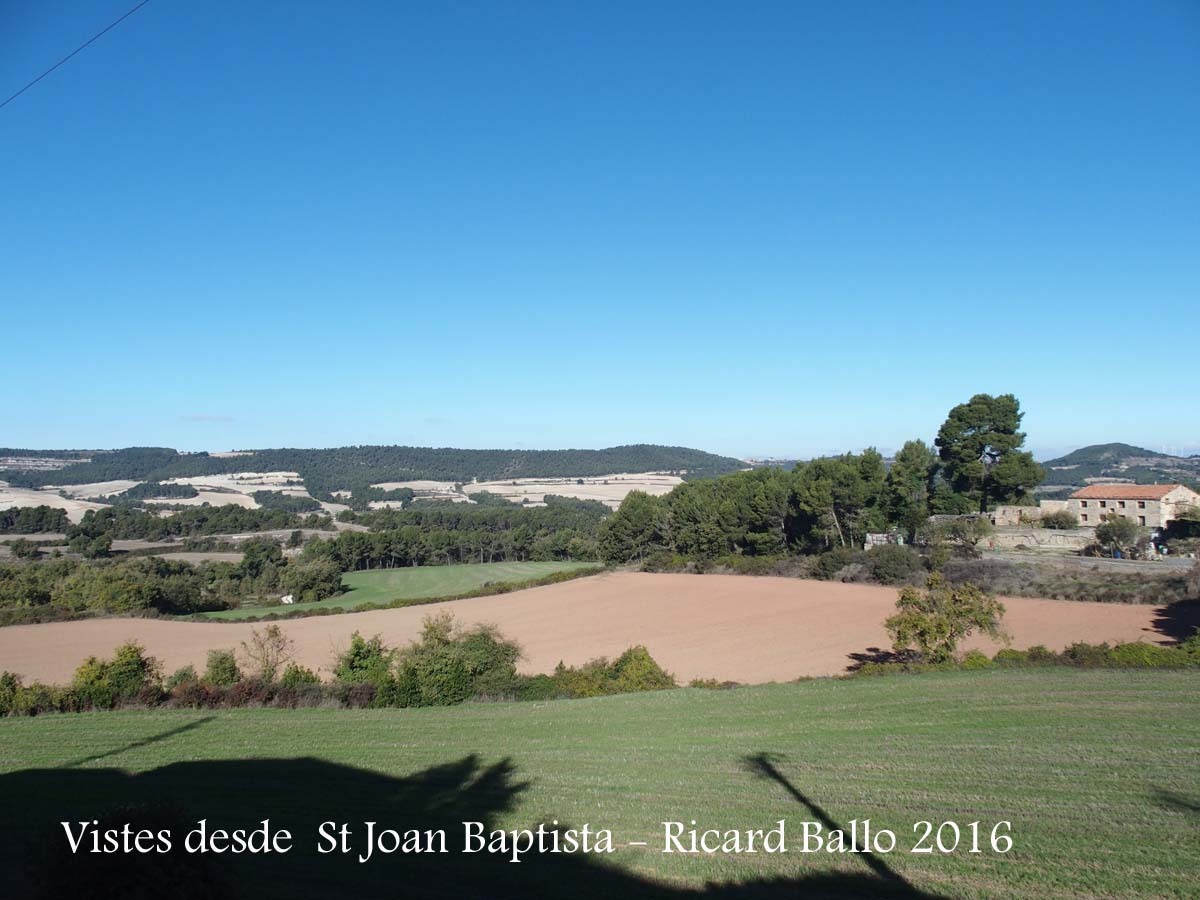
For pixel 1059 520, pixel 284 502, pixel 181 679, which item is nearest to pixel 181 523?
pixel 284 502

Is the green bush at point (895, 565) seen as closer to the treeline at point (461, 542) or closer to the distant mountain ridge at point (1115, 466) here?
the treeline at point (461, 542)

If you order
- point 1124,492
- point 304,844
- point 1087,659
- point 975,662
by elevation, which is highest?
point 1124,492

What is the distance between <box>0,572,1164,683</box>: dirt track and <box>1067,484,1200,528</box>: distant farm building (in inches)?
957

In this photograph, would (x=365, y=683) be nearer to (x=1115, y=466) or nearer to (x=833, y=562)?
(x=833, y=562)

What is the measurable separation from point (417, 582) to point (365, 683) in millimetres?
43830

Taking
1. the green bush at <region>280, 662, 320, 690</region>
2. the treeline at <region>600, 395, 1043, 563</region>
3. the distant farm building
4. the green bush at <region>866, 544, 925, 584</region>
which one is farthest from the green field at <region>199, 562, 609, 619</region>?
the distant farm building

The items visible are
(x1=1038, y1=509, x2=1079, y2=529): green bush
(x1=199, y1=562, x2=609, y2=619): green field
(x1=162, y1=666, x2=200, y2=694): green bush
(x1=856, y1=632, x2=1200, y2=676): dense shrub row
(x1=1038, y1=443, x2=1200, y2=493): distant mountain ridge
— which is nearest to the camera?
(x1=856, y1=632, x2=1200, y2=676): dense shrub row

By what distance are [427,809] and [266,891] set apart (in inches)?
137

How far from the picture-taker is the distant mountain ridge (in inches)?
4596

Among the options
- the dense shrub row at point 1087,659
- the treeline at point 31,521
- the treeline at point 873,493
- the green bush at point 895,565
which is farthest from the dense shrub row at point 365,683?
the treeline at point 31,521

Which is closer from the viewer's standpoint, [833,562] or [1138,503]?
[833,562]

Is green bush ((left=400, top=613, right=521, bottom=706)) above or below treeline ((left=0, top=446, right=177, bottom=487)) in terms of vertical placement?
below

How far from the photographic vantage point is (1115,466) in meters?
137

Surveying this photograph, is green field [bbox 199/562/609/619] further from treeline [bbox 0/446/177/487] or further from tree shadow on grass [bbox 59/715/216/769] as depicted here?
treeline [bbox 0/446/177/487]
